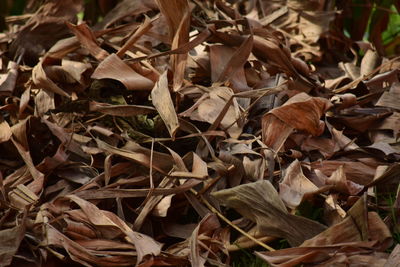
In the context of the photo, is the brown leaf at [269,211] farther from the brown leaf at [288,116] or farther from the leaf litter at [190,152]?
the brown leaf at [288,116]

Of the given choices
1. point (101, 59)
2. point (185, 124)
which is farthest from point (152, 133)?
point (101, 59)

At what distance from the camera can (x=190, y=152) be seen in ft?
4.53

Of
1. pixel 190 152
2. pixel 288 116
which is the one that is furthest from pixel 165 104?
pixel 288 116

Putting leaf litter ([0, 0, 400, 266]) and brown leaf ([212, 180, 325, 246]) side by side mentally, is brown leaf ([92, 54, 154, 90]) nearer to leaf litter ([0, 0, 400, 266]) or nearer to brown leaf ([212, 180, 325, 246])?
leaf litter ([0, 0, 400, 266])

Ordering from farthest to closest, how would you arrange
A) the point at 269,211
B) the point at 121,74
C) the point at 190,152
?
1. the point at 121,74
2. the point at 190,152
3. the point at 269,211

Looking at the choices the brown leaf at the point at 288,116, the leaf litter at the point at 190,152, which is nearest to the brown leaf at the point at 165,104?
the leaf litter at the point at 190,152

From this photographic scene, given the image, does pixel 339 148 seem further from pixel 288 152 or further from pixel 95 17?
pixel 95 17

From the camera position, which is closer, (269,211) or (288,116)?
(269,211)

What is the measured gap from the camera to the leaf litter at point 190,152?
125 cm

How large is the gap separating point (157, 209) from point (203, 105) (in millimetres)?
272

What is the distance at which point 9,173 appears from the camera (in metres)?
1.57

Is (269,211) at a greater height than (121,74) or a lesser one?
lesser

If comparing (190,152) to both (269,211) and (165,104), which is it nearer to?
(165,104)

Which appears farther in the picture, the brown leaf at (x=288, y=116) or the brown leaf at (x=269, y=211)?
the brown leaf at (x=288, y=116)
